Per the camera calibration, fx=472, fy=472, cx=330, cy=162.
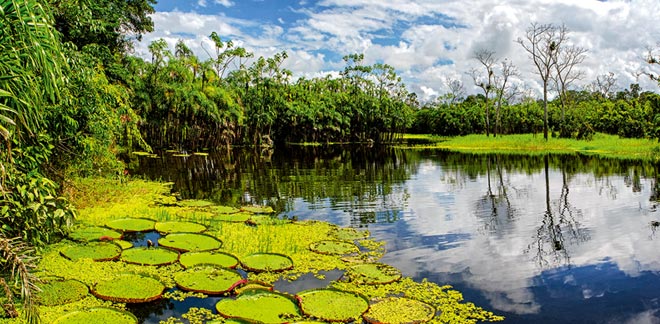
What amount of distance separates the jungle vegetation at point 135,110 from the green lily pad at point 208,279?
2.12m

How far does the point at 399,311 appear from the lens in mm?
7008

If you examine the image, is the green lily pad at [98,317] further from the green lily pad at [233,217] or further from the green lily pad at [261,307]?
the green lily pad at [233,217]

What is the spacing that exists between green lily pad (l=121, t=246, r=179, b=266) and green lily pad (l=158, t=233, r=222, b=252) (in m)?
0.42

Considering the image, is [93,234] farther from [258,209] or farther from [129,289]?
[258,209]

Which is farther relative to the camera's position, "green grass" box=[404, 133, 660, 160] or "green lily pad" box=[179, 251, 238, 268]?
"green grass" box=[404, 133, 660, 160]

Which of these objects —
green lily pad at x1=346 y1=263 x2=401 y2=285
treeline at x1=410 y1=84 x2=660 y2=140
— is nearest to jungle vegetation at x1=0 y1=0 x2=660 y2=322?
treeline at x1=410 y1=84 x2=660 y2=140

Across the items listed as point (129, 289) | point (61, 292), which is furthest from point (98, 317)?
point (61, 292)

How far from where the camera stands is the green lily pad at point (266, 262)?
349 inches

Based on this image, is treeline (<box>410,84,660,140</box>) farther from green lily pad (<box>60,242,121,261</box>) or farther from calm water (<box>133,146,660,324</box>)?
green lily pad (<box>60,242,121,261</box>)

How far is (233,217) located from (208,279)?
5269 millimetres

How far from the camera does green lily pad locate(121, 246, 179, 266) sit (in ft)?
29.1

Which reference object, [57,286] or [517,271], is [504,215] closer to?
[517,271]

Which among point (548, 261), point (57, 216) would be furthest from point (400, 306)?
point (57, 216)

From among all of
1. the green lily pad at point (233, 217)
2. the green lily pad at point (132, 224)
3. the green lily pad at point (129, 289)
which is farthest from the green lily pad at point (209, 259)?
the green lily pad at point (233, 217)
